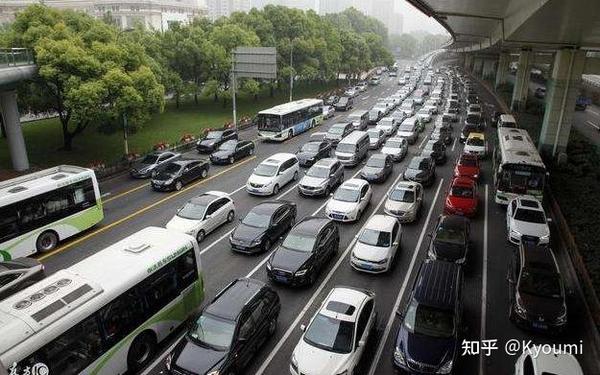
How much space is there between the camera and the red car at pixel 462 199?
21.6m

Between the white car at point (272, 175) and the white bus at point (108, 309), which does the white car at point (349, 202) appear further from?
the white bus at point (108, 309)

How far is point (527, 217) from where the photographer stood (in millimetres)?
19297

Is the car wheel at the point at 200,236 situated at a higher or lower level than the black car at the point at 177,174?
lower

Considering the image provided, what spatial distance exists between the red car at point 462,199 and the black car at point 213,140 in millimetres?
19829

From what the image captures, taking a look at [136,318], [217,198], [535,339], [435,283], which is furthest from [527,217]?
[136,318]

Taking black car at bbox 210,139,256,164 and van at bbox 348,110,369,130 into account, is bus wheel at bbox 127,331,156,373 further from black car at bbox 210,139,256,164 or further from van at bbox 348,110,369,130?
van at bbox 348,110,369,130

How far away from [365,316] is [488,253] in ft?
29.7

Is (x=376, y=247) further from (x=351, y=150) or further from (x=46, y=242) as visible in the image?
(x=351, y=150)

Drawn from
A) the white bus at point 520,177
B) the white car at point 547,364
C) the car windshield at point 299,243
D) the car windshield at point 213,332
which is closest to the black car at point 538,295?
the white car at point 547,364

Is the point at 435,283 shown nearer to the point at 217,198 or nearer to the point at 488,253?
the point at 488,253

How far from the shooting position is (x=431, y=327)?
38.5 feet

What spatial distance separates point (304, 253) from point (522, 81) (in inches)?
1854

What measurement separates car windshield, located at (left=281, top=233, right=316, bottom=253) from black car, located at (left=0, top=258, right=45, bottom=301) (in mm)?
8830

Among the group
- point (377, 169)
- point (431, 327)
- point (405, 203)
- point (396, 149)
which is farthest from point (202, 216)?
point (396, 149)
